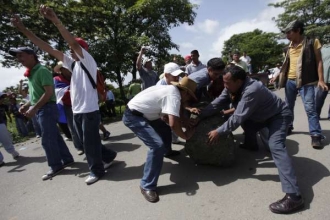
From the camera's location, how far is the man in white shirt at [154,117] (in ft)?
9.58

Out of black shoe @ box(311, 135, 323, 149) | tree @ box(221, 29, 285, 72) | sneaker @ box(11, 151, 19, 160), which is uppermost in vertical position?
tree @ box(221, 29, 285, 72)

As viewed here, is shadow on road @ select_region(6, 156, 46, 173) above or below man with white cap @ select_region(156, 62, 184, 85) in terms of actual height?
below

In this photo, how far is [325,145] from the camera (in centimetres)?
384

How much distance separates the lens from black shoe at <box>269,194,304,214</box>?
2411mm

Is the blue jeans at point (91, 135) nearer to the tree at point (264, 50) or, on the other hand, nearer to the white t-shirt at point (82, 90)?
the white t-shirt at point (82, 90)

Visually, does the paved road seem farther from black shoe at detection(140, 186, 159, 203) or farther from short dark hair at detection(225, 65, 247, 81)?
short dark hair at detection(225, 65, 247, 81)

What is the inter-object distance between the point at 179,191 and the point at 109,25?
11641 millimetres

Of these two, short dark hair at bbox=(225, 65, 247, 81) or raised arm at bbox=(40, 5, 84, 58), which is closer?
short dark hair at bbox=(225, 65, 247, 81)

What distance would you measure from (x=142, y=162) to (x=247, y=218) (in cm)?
213

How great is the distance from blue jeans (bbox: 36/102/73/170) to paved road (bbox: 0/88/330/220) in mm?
282

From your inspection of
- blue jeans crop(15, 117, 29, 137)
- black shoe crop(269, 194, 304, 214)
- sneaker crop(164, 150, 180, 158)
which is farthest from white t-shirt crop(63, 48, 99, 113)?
blue jeans crop(15, 117, 29, 137)

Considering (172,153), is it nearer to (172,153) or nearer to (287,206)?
(172,153)

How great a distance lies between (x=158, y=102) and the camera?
3.09 meters

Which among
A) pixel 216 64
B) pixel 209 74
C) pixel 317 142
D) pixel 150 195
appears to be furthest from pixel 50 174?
pixel 317 142
